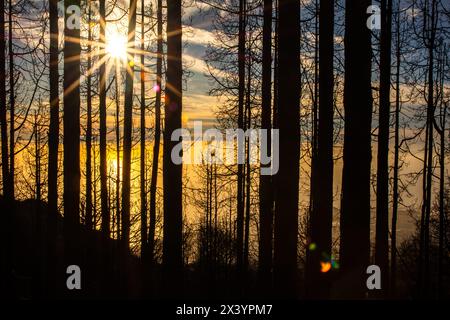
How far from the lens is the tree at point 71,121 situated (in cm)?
756

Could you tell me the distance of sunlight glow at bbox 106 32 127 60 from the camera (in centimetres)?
1342

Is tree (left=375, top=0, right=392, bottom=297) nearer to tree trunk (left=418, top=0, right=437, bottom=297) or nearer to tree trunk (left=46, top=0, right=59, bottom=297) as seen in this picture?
tree trunk (left=418, top=0, right=437, bottom=297)

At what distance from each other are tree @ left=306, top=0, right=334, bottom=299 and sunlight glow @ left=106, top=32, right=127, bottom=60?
7659mm

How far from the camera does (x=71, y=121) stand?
770cm

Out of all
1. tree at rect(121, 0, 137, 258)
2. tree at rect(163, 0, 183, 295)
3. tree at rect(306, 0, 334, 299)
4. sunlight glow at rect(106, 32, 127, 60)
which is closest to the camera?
tree at rect(163, 0, 183, 295)

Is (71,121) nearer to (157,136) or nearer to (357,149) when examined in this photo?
(357,149)

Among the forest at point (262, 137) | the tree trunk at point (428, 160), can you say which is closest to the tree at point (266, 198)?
the forest at point (262, 137)

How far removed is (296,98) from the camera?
668 cm

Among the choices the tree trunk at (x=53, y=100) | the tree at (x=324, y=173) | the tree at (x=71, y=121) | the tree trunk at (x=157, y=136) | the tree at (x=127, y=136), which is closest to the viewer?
the tree at (x=71, y=121)

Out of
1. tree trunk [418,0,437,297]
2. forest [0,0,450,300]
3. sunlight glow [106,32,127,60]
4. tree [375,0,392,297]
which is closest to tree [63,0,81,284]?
forest [0,0,450,300]

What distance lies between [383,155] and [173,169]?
20.6 feet

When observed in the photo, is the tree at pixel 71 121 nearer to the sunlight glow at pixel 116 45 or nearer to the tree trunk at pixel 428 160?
the sunlight glow at pixel 116 45

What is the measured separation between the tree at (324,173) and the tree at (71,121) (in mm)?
4802
